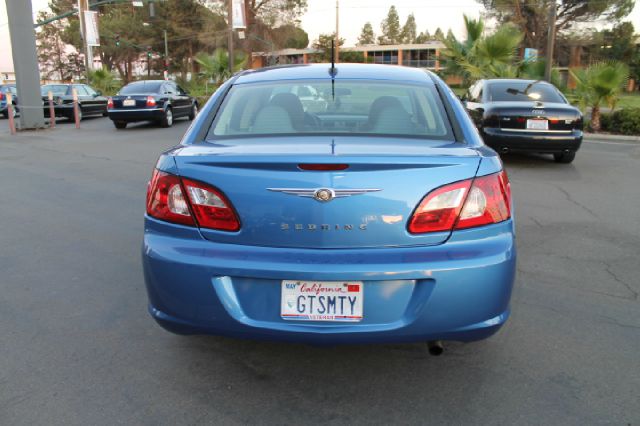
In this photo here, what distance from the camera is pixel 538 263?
15.3 feet

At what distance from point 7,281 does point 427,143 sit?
3.38m

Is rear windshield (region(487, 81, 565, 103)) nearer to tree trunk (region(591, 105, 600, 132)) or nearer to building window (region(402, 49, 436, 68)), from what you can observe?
tree trunk (region(591, 105, 600, 132))

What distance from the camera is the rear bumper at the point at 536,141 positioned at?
30.0ft

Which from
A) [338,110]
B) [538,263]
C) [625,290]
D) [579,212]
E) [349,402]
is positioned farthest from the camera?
[579,212]

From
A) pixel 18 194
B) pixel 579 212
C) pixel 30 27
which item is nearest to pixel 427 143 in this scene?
pixel 579 212

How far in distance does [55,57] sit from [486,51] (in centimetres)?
6871

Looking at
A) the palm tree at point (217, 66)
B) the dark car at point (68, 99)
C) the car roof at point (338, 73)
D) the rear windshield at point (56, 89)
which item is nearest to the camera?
the car roof at point (338, 73)

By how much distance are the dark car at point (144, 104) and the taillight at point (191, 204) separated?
15.1 m

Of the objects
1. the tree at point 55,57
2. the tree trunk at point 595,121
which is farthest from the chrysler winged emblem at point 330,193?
the tree at point 55,57

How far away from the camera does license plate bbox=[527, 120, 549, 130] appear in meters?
9.13

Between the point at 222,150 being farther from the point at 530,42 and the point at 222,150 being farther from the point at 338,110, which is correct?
the point at 530,42

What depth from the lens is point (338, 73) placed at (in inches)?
140

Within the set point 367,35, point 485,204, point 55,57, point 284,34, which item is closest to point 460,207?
point 485,204

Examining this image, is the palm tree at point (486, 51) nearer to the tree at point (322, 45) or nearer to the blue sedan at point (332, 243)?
the blue sedan at point (332, 243)
